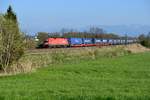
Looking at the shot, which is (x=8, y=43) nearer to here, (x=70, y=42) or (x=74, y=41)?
(x=70, y=42)

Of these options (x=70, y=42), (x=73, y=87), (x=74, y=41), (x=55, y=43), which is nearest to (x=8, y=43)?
(x=73, y=87)

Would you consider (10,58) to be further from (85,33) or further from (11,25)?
(85,33)

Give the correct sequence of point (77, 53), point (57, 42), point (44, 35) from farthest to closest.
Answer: point (44, 35) < point (57, 42) < point (77, 53)

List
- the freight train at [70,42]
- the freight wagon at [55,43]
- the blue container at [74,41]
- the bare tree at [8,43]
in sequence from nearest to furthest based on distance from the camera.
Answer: the bare tree at [8,43] → the freight wagon at [55,43] → the freight train at [70,42] → the blue container at [74,41]

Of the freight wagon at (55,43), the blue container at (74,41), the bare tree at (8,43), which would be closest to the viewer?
the bare tree at (8,43)

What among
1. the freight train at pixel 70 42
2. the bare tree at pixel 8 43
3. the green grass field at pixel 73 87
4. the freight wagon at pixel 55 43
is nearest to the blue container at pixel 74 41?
the freight train at pixel 70 42

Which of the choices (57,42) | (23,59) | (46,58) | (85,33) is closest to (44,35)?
(57,42)

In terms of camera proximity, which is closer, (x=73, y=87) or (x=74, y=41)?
(x=73, y=87)

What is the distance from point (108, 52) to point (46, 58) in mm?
25831

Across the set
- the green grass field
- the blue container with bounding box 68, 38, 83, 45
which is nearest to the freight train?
the blue container with bounding box 68, 38, 83, 45

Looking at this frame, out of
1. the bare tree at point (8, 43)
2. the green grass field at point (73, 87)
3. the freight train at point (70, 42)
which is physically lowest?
the freight train at point (70, 42)

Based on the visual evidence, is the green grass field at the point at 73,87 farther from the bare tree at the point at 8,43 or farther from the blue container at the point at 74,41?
the blue container at the point at 74,41

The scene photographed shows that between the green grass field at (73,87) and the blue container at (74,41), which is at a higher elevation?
the green grass field at (73,87)

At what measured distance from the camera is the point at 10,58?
1097 inches
